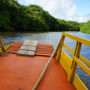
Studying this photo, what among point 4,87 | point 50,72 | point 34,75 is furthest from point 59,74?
point 4,87

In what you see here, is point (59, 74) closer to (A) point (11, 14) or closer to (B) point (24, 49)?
(B) point (24, 49)

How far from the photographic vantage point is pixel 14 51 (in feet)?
19.1

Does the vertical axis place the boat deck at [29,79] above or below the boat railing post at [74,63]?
below

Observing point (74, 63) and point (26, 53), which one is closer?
point (74, 63)

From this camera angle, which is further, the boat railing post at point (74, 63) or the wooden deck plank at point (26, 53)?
the wooden deck plank at point (26, 53)

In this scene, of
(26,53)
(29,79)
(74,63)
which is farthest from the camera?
(26,53)

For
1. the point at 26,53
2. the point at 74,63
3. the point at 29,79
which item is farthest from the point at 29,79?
the point at 26,53

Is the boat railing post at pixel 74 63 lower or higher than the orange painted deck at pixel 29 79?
higher

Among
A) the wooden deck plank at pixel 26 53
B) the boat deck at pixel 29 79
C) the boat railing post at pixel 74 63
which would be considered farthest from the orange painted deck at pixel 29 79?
the wooden deck plank at pixel 26 53

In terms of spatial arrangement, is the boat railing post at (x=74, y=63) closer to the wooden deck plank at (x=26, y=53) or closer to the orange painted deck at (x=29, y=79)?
the orange painted deck at (x=29, y=79)

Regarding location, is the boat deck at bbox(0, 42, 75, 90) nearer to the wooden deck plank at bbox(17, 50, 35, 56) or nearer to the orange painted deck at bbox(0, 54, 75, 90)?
the orange painted deck at bbox(0, 54, 75, 90)

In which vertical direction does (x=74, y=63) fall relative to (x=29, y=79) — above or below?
above

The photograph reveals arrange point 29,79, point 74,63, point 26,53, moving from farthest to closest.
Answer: point 26,53 < point 29,79 < point 74,63

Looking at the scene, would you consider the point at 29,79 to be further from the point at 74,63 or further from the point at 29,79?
the point at 74,63
